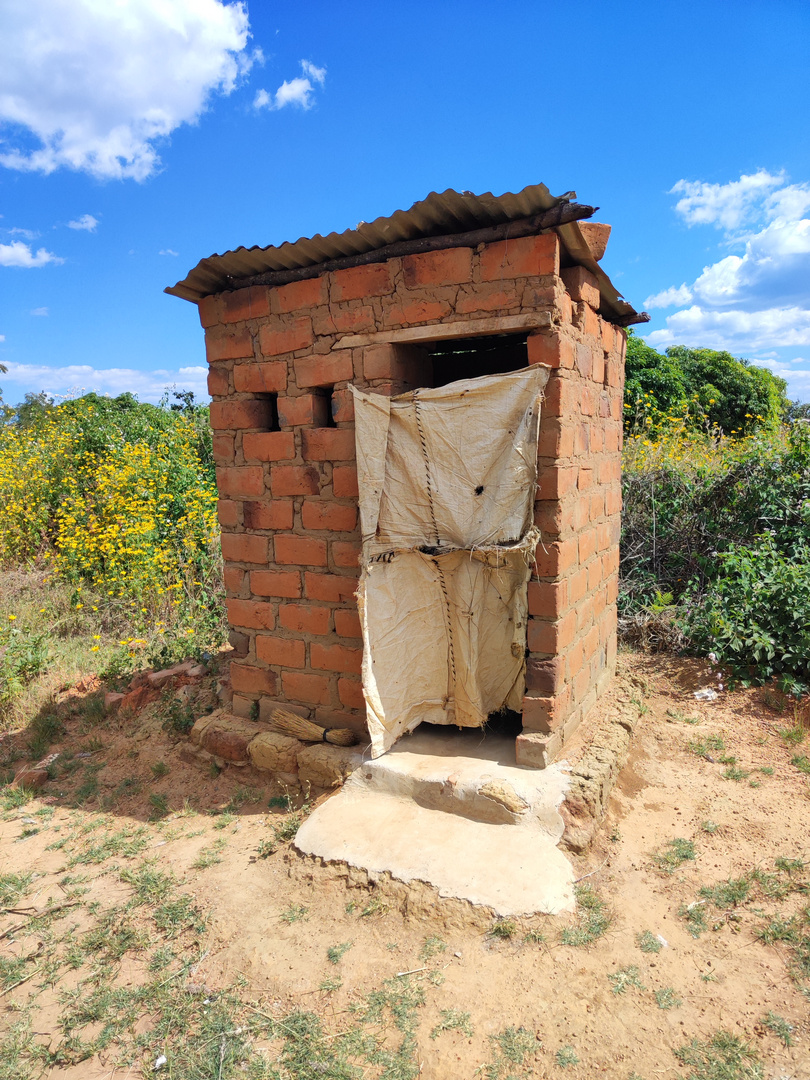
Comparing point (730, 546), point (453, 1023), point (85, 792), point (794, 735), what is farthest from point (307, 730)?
point (730, 546)

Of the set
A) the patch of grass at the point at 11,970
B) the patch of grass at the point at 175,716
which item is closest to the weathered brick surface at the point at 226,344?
the patch of grass at the point at 175,716

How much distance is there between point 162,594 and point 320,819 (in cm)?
438

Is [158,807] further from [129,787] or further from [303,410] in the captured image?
[303,410]

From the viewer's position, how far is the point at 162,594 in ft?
23.1

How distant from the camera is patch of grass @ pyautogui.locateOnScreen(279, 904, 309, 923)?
2.90 m

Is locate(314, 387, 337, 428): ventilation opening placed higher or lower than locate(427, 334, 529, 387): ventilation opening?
lower

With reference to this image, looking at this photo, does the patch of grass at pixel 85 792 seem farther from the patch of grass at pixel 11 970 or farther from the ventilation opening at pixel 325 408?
the ventilation opening at pixel 325 408

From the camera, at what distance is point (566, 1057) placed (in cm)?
218

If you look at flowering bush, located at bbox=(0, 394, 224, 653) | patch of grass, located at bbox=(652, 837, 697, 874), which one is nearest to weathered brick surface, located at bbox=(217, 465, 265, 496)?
flowering bush, located at bbox=(0, 394, 224, 653)

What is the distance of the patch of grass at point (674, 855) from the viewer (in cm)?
309

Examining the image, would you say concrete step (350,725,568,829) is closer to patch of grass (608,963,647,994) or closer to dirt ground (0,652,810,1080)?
dirt ground (0,652,810,1080)

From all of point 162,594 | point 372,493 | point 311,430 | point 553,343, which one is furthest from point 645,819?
point 162,594

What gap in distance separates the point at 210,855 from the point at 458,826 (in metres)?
1.37

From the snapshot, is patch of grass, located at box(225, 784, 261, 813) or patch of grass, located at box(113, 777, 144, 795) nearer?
patch of grass, located at box(225, 784, 261, 813)
